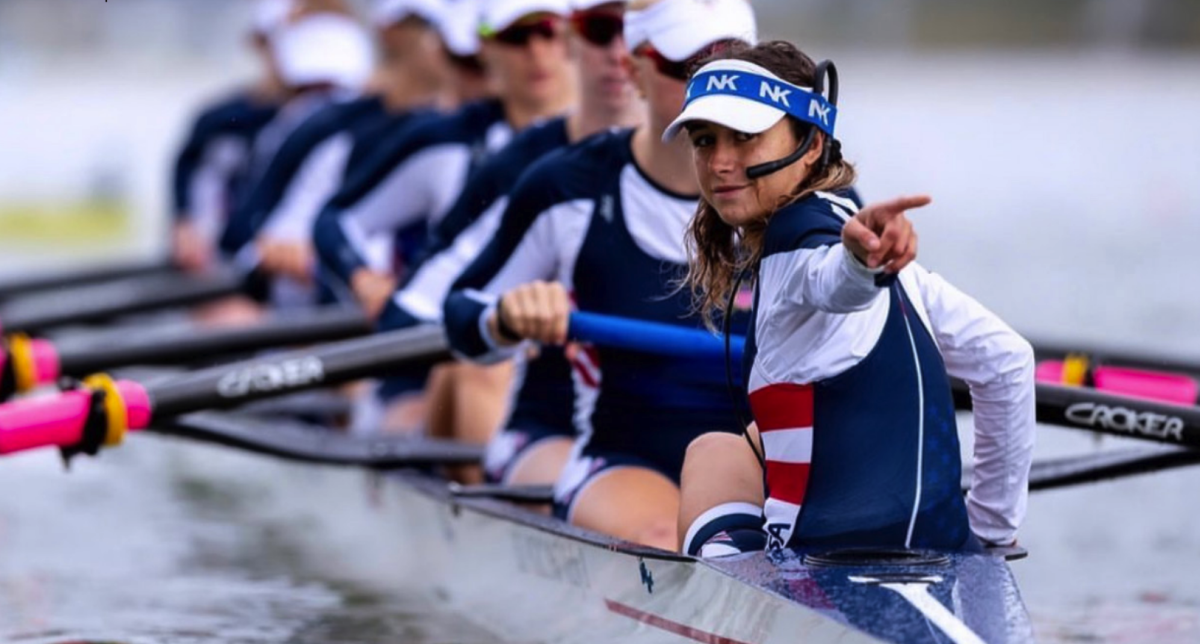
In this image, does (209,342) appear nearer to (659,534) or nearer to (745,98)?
(659,534)

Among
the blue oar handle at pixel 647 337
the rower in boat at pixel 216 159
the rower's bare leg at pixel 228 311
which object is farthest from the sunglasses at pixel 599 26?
the rower in boat at pixel 216 159

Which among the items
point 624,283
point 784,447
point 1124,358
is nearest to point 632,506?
point 624,283

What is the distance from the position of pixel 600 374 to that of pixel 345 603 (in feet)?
4.41

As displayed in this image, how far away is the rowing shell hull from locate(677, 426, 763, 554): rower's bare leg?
127mm

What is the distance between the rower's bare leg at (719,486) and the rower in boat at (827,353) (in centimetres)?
16

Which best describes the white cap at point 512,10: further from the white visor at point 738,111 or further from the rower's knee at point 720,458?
the white visor at point 738,111

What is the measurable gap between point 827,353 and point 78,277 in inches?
315

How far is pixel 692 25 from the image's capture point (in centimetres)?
506

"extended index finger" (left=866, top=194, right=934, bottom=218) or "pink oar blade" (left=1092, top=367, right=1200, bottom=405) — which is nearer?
"extended index finger" (left=866, top=194, right=934, bottom=218)

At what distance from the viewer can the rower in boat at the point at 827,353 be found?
3889mm

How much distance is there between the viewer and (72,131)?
20.4m

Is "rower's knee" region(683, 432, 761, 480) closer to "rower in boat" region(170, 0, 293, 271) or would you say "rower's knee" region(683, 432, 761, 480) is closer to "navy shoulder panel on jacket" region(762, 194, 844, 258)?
"navy shoulder panel on jacket" region(762, 194, 844, 258)

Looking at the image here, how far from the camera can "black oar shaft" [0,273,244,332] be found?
9.32 meters

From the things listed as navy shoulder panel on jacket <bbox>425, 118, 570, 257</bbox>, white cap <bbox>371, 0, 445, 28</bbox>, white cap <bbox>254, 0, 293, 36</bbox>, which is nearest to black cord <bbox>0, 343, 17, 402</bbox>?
navy shoulder panel on jacket <bbox>425, 118, 570, 257</bbox>
